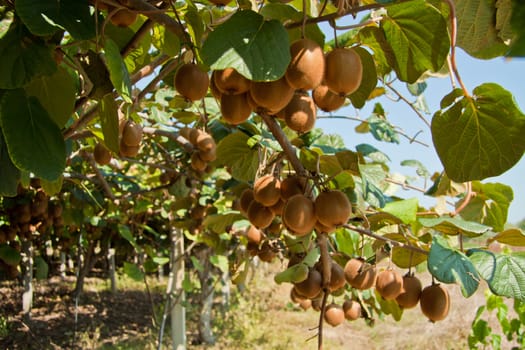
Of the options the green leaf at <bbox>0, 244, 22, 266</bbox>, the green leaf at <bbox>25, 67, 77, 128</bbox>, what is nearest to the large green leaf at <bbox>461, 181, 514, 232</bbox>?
the green leaf at <bbox>25, 67, 77, 128</bbox>

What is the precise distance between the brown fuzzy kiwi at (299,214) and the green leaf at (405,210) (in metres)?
0.40

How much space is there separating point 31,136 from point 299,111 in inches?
19.9

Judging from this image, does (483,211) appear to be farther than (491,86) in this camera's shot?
Yes

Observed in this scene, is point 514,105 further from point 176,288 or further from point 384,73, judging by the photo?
point 176,288

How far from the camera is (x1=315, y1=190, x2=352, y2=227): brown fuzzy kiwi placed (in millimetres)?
979

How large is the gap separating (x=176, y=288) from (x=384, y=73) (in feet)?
12.2

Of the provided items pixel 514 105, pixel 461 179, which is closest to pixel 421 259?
pixel 461 179

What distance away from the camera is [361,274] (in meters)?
1.36

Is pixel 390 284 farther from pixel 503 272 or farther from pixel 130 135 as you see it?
pixel 130 135

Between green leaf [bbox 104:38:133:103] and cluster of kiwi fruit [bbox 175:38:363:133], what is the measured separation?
5.2 inches

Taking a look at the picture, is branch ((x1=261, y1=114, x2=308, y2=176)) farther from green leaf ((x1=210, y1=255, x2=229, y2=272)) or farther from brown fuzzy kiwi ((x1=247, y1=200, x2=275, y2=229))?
green leaf ((x1=210, y1=255, x2=229, y2=272))

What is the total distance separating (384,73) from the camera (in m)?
1.11

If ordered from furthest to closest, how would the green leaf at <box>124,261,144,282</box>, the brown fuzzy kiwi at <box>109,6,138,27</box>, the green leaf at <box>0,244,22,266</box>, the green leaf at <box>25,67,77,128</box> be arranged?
the green leaf at <box>124,261,144,282</box>
the green leaf at <box>0,244,22,266</box>
the green leaf at <box>25,67,77,128</box>
the brown fuzzy kiwi at <box>109,6,138,27</box>

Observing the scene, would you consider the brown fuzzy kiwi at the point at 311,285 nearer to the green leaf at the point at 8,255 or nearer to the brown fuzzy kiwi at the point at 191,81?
the brown fuzzy kiwi at the point at 191,81
